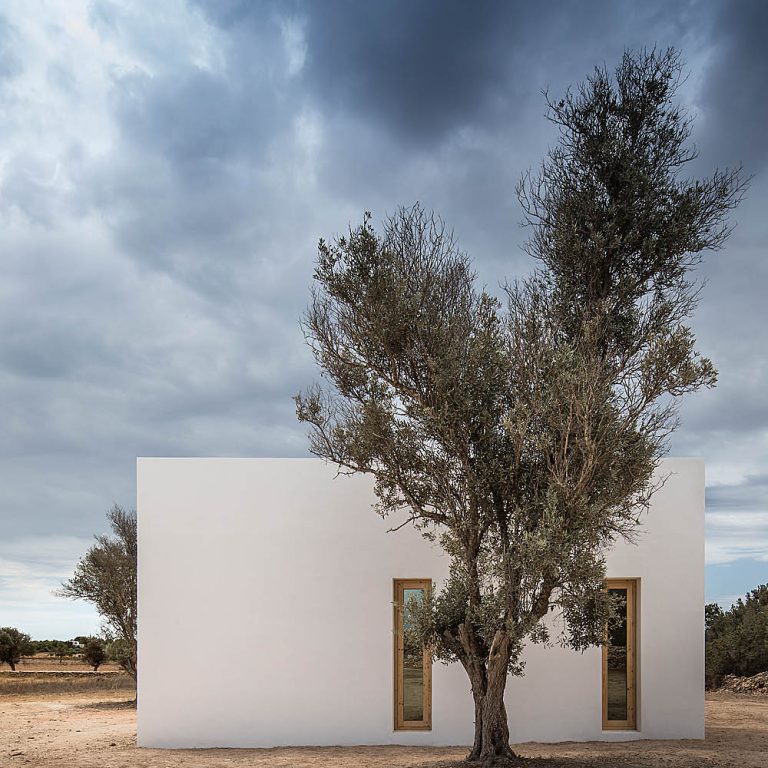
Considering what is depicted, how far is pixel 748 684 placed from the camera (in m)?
19.8

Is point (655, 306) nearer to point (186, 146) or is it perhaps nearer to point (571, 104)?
point (571, 104)

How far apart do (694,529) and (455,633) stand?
4.40 meters

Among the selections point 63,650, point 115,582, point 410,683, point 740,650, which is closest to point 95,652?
point 115,582

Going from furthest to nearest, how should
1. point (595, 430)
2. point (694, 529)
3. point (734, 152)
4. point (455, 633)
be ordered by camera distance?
point (694, 529)
point (734, 152)
point (455, 633)
point (595, 430)

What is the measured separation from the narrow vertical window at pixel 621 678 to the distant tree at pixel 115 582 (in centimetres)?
1288

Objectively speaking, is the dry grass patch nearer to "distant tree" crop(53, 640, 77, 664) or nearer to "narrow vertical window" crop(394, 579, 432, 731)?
"distant tree" crop(53, 640, 77, 664)

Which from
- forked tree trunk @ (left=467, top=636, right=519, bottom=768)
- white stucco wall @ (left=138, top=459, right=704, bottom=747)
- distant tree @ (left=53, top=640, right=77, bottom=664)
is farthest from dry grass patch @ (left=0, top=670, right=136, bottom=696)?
forked tree trunk @ (left=467, top=636, right=519, bottom=768)

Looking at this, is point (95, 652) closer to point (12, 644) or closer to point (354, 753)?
point (12, 644)

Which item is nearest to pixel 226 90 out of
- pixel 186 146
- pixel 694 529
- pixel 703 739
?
pixel 186 146

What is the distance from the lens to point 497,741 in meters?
10.2

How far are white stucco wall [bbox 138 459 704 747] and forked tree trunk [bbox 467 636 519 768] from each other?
1.82 meters

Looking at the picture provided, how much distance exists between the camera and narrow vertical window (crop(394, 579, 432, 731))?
12.1m

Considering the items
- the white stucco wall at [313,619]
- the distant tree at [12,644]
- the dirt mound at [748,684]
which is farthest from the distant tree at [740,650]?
the distant tree at [12,644]

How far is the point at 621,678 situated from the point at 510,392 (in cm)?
526
